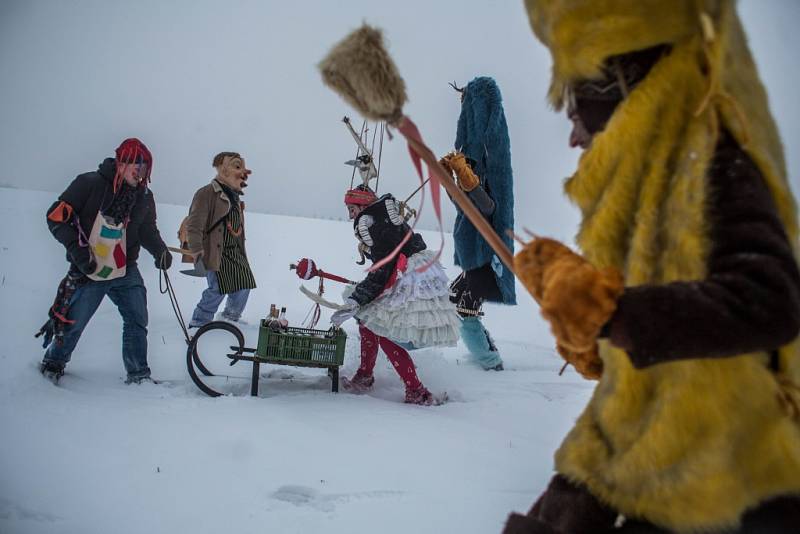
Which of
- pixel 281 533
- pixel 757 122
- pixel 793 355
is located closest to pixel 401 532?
pixel 281 533

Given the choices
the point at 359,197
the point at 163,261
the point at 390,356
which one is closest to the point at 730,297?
the point at 390,356

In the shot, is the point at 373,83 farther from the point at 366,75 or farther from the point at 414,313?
the point at 414,313

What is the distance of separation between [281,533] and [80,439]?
4.38ft

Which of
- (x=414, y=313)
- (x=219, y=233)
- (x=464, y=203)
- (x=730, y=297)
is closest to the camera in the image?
(x=730, y=297)

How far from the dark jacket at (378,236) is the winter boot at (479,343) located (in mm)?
1349

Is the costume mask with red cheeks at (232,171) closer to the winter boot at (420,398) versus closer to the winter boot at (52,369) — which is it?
the winter boot at (52,369)

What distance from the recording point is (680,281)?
807 millimetres

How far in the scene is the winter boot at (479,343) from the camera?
4680 millimetres

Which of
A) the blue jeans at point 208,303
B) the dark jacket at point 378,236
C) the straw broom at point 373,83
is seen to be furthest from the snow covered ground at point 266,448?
the straw broom at point 373,83

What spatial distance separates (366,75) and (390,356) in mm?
2684

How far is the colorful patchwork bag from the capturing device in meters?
3.58

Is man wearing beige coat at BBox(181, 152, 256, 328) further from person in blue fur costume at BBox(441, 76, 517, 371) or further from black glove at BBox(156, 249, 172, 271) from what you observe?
person in blue fur costume at BBox(441, 76, 517, 371)

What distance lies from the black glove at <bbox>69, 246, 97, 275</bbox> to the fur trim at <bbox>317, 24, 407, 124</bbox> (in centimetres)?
300

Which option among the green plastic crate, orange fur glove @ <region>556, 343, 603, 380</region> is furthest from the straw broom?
the green plastic crate
